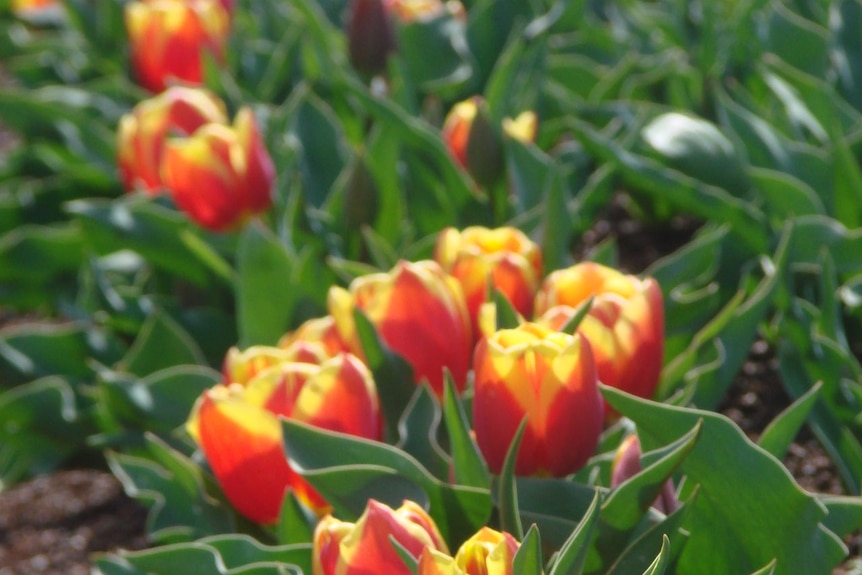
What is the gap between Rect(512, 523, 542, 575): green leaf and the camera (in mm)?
736

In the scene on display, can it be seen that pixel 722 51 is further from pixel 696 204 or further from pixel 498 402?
pixel 498 402

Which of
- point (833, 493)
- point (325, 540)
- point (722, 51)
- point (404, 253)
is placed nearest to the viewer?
point (325, 540)

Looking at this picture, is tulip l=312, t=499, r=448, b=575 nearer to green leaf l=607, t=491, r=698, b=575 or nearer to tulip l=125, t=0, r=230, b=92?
green leaf l=607, t=491, r=698, b=575

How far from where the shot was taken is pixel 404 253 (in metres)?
1.41

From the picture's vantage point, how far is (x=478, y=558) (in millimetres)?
763

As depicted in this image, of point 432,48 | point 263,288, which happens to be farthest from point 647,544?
point 432,48

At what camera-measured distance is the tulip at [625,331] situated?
3.26ft

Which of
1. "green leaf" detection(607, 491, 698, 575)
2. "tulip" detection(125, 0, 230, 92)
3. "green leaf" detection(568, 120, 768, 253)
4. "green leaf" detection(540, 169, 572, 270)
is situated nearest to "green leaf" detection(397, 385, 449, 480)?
"green leaf" detection(607, 491, 698, 575)

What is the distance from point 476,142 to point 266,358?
549mm

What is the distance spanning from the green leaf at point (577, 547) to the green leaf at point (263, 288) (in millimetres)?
642

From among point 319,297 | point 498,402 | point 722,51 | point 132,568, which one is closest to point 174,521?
point 132,568

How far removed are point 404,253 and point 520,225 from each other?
0.13m

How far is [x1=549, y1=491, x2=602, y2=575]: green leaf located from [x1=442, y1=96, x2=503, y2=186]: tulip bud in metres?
0.81

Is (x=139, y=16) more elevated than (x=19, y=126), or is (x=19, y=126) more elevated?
(x=139, y=16)
